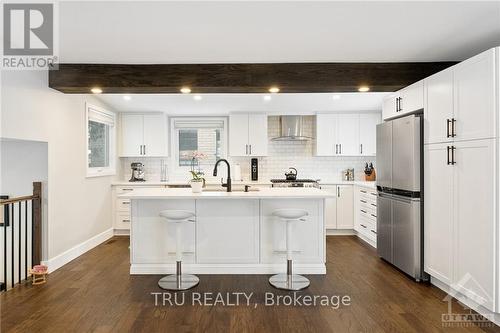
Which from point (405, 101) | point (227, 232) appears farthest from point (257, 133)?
point (405, 101)

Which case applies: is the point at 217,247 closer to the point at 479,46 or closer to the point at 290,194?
the point at 290,194

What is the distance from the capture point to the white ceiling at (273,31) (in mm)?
2439

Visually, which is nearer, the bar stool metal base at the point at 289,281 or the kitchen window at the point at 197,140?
the bar stool metal base at the point at 289,281

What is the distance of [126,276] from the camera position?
3734mm

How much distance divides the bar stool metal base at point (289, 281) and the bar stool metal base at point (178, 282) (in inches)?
32.8

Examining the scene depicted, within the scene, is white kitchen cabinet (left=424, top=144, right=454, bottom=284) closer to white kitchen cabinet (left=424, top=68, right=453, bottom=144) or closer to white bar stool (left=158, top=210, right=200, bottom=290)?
white kitchen cabinet (left=424, top=68, right=453, bottom=144)

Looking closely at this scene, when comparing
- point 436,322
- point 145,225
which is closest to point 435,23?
point 436,322

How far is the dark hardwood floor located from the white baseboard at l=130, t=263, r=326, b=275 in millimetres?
98

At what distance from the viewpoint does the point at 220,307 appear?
2.91 m

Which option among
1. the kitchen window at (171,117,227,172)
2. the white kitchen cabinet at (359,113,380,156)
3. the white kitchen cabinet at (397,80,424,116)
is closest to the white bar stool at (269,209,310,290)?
the white kitchen cabinet at (397,80,424,116)

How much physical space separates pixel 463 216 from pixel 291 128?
3621mm

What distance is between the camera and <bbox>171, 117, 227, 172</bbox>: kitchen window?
6559 mm

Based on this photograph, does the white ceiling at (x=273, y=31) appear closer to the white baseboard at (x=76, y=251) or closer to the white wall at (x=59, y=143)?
the white wall at (x=59, y=143)

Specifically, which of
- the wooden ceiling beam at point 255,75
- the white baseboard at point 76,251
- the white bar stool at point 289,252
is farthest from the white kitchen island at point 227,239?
the wooden ceiling beam at point 255,75
